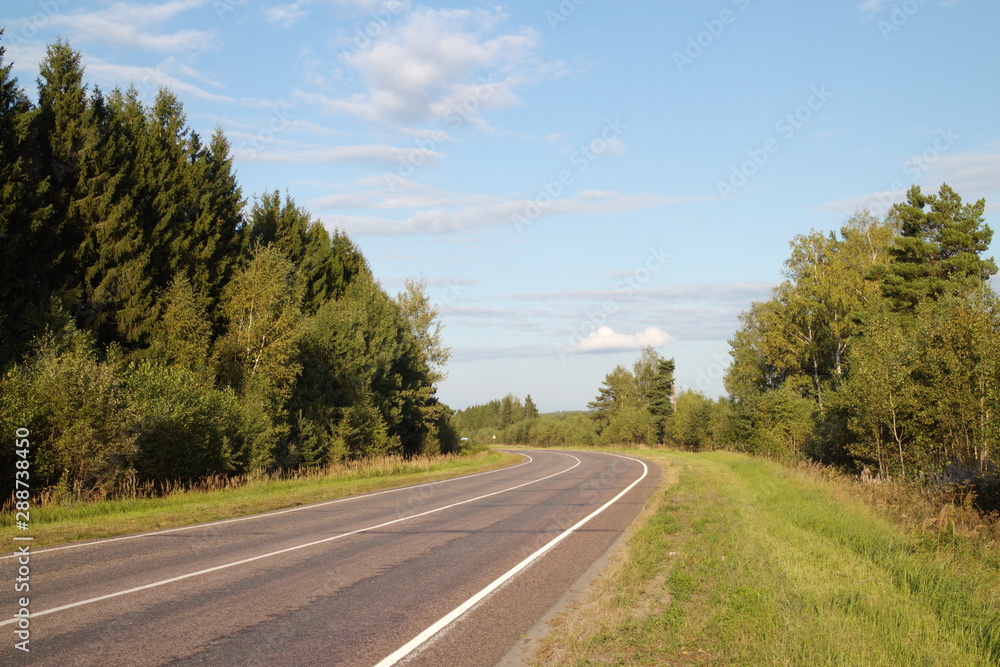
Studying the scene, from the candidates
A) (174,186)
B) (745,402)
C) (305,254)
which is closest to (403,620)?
(174,186)

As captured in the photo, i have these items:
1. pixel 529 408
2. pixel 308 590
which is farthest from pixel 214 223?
pixel 529 408

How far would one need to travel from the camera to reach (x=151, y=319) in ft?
83.0

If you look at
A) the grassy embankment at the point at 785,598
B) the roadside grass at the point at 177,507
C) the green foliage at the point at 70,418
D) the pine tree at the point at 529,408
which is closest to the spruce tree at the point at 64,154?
the green foliage at the point at 70,418

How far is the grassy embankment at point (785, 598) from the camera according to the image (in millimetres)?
5383

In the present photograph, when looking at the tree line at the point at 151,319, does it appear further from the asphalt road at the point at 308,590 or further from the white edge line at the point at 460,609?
the white edge line at the point at 460,609

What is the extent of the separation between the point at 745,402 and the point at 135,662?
162 ft

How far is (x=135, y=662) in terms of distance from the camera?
202 inches

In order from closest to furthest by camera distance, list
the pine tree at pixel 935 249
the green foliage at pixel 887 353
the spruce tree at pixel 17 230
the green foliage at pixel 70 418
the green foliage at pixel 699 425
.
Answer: the green foliage at pixel 70 418 < the spruce tree at pixel 17 230 < the green foliage at pixel 887 353 < the pine tree at pixel 935 249 < the green foliage at pixel 699 425

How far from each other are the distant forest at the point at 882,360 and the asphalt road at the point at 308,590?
14623 millimetres

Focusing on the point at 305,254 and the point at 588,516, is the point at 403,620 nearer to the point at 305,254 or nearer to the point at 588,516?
the point at 588,516

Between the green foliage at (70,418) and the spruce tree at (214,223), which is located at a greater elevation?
the spruce tree at (214,223)

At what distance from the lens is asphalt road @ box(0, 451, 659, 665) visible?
18.2ft

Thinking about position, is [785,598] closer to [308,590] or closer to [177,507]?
[308,590]

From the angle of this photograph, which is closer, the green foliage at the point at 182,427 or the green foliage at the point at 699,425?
the green foliage at the point at 182,427
